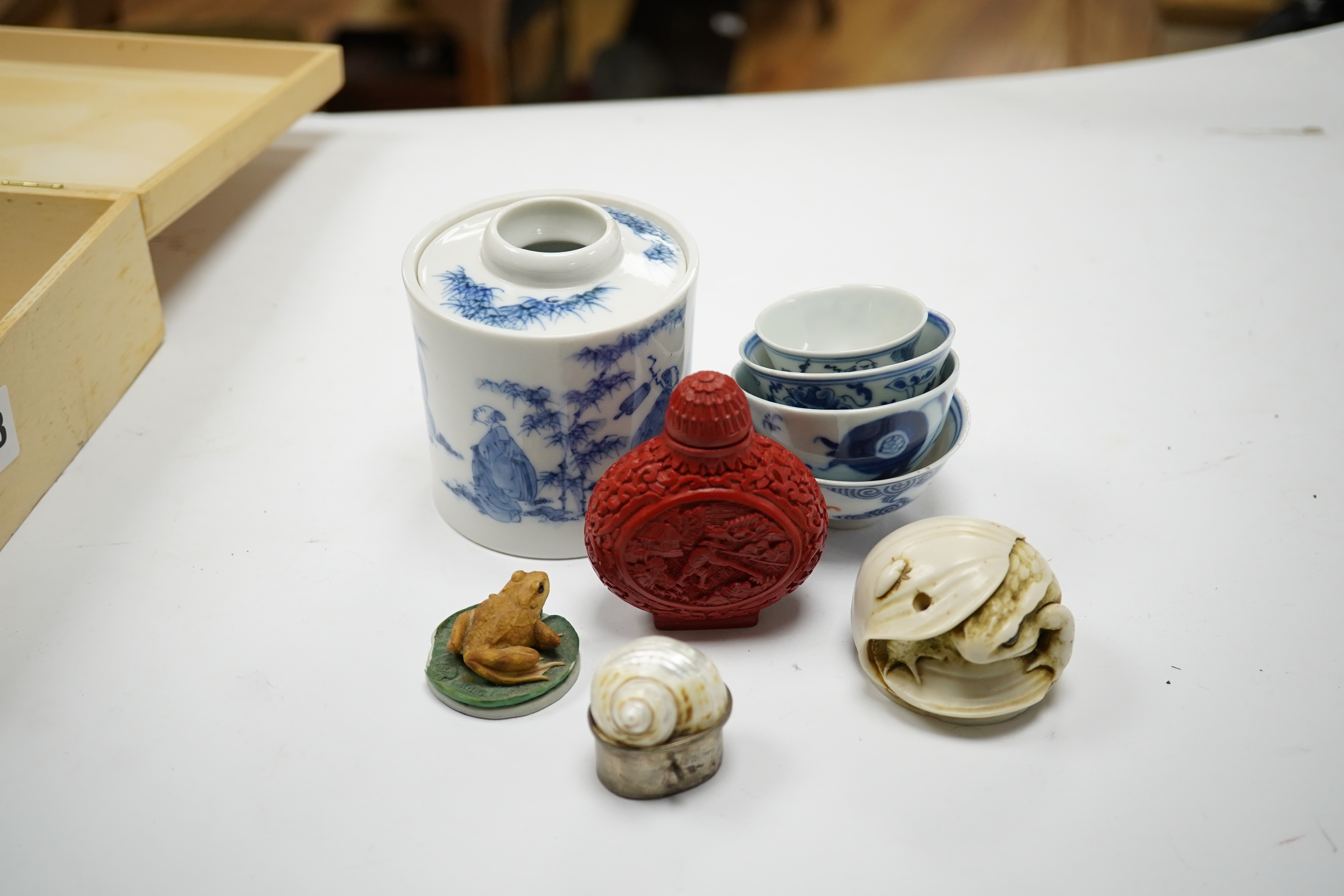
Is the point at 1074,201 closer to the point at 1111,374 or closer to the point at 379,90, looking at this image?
the point at 1111,374

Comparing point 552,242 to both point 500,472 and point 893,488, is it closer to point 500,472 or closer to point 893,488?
point 500,472

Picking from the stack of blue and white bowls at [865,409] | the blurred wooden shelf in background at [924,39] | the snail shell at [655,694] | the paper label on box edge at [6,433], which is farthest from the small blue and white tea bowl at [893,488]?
the blurred wooden shelf in background at [924,39]

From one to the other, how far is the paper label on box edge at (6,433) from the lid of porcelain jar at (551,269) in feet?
1.54

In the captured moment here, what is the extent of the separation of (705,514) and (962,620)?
0.78 ft

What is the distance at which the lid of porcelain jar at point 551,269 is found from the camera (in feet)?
3.66

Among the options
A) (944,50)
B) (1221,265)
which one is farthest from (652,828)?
(944,50)

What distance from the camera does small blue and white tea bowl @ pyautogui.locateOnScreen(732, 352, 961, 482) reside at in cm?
114

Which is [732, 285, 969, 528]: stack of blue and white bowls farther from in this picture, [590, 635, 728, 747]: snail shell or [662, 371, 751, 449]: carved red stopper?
[590, 635, 728, 747]: snail shell

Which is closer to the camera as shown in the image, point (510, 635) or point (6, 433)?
point (510, 635)

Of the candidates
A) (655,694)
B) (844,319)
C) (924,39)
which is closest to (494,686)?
(655,694)

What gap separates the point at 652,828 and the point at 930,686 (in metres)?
0.28

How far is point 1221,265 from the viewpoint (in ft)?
5.91

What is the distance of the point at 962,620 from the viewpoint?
0.98 meters

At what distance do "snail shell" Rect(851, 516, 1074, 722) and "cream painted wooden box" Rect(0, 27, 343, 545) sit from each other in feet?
3.07
